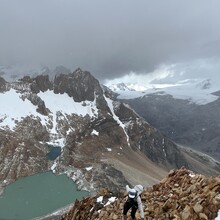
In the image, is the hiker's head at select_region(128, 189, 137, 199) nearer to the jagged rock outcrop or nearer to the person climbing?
the person climbing

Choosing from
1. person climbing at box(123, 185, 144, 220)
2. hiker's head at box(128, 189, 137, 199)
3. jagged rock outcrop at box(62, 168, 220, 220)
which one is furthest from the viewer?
jagged rock outcrop at box(62, 168, 220, 220)

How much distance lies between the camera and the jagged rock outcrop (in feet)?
108

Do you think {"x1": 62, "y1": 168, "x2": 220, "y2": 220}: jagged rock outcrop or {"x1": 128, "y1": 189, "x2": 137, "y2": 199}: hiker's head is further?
{"x1": 62, "y1": 168, "x2": 220, "y2": 220}: jagged rock outcrop

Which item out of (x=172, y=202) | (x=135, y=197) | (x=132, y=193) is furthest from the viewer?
(x=172, y=202)

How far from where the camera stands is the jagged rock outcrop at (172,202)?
3297cm

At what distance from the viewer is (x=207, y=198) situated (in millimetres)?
33906

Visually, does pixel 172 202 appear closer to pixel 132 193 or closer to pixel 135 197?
pixel 135 197

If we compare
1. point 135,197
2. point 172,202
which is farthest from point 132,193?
point 172,202

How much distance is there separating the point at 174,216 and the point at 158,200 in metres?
5.60

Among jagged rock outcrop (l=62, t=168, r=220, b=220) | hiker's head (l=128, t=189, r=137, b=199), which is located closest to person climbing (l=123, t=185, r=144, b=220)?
hiker's head (l=128, t=189, r=137, b=199)

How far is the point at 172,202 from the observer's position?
3666cm

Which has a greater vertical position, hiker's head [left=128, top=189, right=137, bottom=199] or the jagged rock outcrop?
hiker's head [left=128, top=189, right=137, bottom=199]

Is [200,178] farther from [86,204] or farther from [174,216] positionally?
[86,204]

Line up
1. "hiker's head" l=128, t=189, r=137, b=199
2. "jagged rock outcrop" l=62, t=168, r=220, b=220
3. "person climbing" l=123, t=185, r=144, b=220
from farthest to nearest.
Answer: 1. "jagged rock outcrop" l=62, t=168, r=220, b=220
2. "person climbing" l=123, t=185, r=144, b=220
3. "hiker's head" l=128, t=189, r=137, b=199
